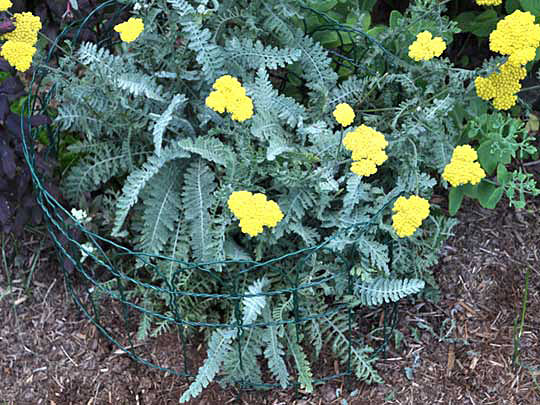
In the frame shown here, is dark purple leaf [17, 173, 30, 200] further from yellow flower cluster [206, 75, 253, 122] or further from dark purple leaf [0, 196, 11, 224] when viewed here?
yellow flower cluster [206, 75, 253, 122]

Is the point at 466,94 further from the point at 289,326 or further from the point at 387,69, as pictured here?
the point at 289,326

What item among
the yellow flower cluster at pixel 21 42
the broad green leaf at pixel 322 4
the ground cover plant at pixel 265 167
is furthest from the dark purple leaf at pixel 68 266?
the broad green leaf at pixel 322 4

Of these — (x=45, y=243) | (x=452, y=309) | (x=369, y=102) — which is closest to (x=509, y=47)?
(x=369, y=102)

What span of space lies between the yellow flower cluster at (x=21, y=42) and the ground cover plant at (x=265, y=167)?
0.20 metres

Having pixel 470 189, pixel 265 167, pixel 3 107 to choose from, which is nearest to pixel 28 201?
pixel 3 107

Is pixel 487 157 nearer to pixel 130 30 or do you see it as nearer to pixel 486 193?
pixel 486 193

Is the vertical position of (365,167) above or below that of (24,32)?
below

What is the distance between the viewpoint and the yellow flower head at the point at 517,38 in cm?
207

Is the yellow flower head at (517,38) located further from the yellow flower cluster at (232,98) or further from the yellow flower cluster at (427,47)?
the yellow flower cluster at (232,98)

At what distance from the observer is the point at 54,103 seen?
318 centimetres

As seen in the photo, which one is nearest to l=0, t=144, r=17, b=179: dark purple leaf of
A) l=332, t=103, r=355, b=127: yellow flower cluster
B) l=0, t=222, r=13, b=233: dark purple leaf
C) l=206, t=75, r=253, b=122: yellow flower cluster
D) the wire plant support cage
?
the wire plant support cage

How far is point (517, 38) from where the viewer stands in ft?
6.80

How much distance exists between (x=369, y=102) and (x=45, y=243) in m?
1.45

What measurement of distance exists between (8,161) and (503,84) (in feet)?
5.58
